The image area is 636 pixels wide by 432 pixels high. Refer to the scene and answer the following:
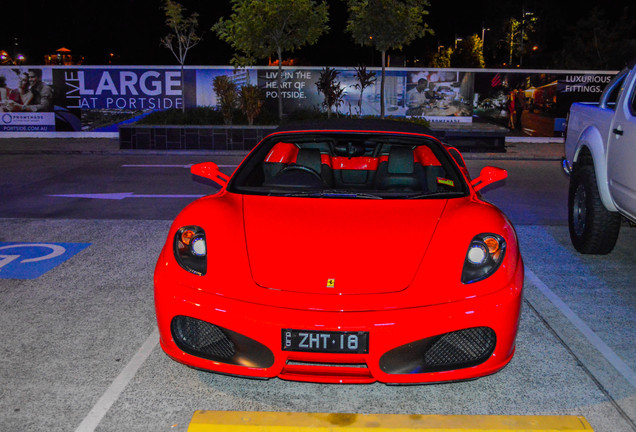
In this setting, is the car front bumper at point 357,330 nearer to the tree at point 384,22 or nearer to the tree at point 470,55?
the tree at point 384,22

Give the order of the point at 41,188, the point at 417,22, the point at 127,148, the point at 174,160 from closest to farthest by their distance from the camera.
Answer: the point at 41,188, the point at 174,160, the point at 127,148, the point at 417,22

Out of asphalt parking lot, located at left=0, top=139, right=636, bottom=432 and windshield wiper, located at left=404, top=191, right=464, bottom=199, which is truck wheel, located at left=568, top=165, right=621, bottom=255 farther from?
windshield wiper, located at left=404, top=191, right=464, bottom=199

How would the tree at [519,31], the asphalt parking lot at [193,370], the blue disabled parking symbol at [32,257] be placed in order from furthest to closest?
the tree at [519,31] < the blue disabled parking symbol at [32,257] < the asphalt parking lot at [193,370]

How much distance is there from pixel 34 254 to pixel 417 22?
15.5 meters

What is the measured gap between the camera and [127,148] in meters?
17.9

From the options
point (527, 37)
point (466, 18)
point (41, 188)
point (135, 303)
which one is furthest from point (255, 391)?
point (466, 18)

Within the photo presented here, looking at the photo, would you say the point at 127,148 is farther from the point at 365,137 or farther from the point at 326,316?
the point at 326,316

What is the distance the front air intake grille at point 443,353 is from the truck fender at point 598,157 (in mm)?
3391

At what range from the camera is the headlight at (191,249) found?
3561 mm

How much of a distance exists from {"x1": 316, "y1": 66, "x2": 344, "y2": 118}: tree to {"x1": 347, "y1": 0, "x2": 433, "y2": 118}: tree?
1.26 meters

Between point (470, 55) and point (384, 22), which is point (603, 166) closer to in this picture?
point (384, 22)

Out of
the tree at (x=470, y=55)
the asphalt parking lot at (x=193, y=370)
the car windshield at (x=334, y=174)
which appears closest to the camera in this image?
the asphalt parking lot at (x=193, y=370)

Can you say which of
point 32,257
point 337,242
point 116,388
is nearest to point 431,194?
point 337,242

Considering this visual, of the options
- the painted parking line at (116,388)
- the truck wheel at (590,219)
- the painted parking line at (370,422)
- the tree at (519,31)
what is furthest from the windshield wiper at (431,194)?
the tree at (519,31)
